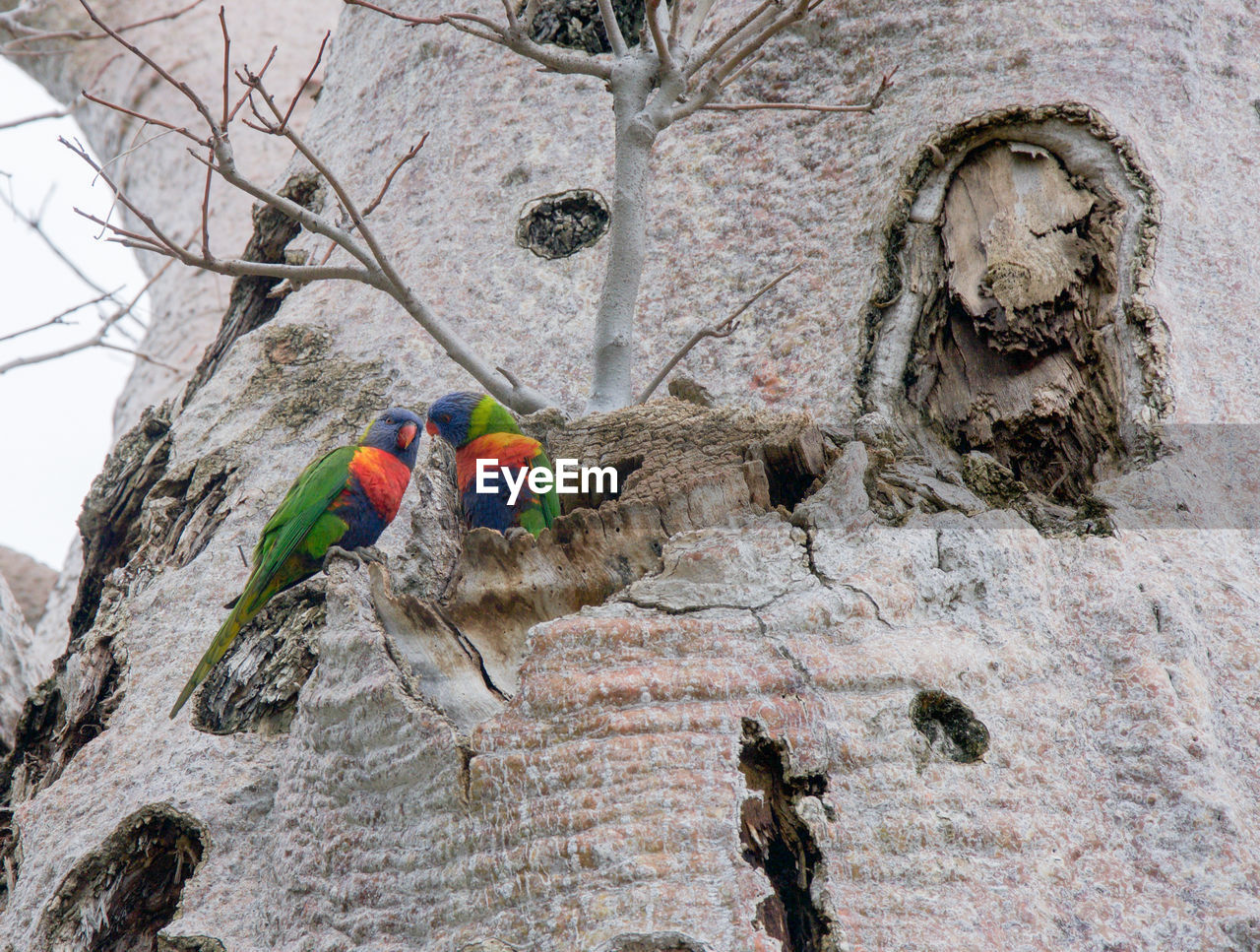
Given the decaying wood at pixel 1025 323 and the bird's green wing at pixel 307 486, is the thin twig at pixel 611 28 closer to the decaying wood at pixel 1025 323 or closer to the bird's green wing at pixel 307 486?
the decaying wood at pixel 1025 323

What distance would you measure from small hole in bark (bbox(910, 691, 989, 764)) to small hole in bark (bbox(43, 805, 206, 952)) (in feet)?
3.92

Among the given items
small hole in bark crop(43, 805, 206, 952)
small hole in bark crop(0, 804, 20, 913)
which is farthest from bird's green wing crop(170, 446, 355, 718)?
small hole in bark crop(0, 804, 20, 913)

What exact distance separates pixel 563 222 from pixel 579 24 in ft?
2.41

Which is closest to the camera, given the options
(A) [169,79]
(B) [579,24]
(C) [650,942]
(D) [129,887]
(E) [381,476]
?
(C) [650,942]

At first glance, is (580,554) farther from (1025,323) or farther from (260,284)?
(260,284)

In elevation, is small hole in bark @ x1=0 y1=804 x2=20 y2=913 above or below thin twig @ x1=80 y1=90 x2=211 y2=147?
below

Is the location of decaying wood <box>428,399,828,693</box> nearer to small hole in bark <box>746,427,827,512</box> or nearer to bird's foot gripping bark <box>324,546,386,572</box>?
small hole in bark <box>746,427,827,512</box>

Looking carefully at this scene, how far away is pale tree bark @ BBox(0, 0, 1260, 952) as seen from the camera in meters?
1.25

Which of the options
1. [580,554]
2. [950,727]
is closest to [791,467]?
[580,554]

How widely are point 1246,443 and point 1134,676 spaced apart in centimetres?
65

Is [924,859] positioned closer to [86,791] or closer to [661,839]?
[661,839]

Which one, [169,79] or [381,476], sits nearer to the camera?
[169,79]

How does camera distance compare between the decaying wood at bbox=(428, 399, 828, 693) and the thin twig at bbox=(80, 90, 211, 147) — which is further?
the thin twig at bbox=(80, 90, 211, 147)

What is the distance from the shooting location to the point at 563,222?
254cm
